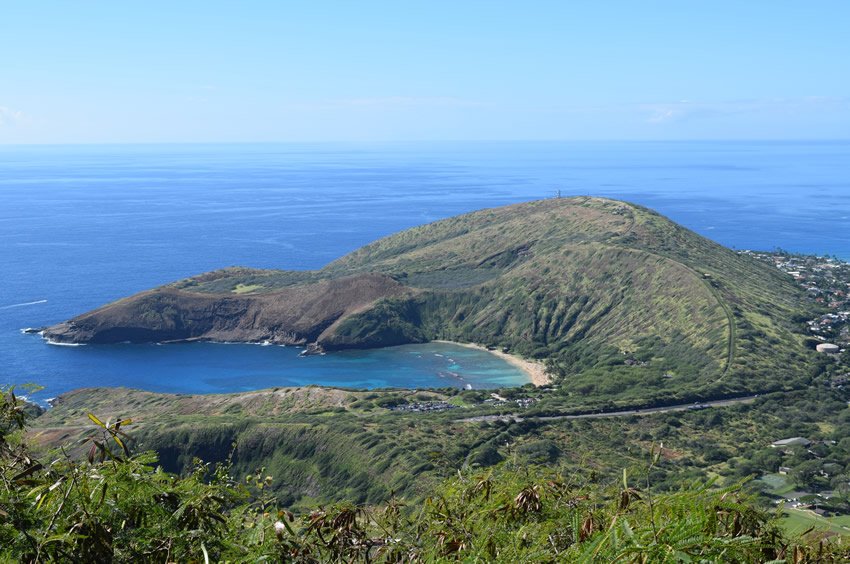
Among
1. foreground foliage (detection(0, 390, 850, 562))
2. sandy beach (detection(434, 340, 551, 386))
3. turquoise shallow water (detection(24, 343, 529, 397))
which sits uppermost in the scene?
foreground foliage (detection(0, 390, 850, 562))

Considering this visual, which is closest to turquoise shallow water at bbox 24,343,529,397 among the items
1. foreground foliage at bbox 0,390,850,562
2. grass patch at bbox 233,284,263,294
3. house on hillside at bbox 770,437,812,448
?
grass patch at bbox 233,284,263,294

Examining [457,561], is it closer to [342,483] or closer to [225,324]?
[342,483]

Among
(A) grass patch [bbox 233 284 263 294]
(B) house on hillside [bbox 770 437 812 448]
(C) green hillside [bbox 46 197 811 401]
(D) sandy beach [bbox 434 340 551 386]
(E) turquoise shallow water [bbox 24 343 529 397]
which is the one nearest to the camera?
(B) house on hillside [bbox 770 437 812 448]

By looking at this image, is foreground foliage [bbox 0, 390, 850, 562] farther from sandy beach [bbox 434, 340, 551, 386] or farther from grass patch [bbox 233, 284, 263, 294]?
grass patch [bbox 233, 284, 263, 294]

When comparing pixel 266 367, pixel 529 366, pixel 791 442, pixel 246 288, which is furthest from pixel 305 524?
pixel 246 288

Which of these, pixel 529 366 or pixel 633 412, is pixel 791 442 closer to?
pixel 633 412

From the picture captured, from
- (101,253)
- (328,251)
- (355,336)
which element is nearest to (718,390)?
(355,336)
